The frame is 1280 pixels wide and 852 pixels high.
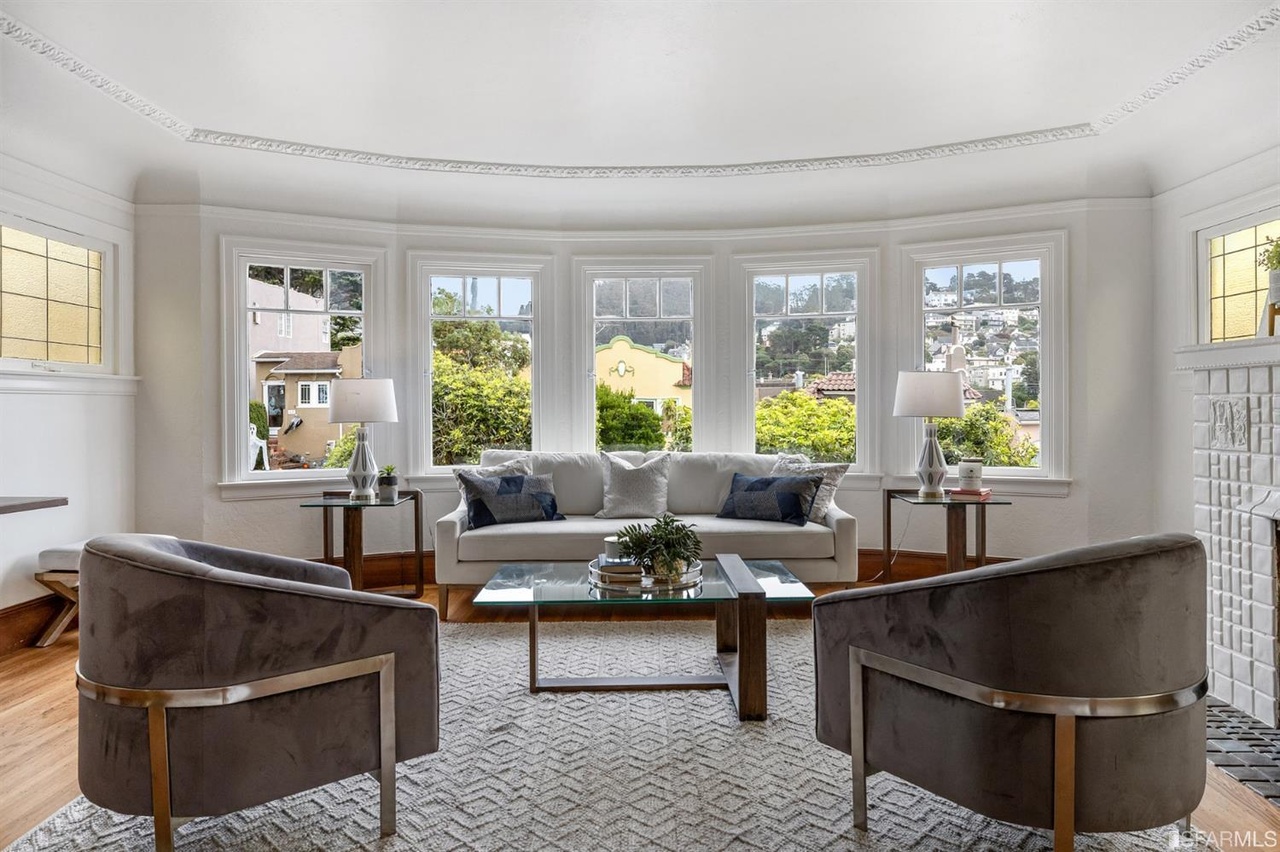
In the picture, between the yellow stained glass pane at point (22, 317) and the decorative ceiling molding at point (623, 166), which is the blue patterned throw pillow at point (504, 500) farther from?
the yellow stained glass pane at point (22, 317)

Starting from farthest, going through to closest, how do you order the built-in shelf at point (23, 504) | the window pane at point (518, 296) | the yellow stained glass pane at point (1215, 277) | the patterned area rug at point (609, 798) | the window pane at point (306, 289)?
the window pane at point (518, 296), the window pane at point (306, 289), the yellow stained glass pane at point (1215, 277), the built-in shelf at point (23, 504), the patterned area rug at point (609, 798)

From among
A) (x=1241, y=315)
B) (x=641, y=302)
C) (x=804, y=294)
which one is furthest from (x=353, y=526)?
(x=1241, y=315)

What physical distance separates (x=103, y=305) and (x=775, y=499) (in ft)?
13.3

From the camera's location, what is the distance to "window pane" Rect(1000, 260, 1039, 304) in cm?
482

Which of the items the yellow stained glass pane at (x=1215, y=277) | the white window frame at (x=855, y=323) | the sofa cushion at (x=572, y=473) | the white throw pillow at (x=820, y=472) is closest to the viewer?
the yellow stained glass pane at (x=1215, y=277)

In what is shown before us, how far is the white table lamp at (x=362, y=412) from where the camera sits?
441cm

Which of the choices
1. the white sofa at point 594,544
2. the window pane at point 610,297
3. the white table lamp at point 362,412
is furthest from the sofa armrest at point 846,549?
the white table lamp at point 362,412

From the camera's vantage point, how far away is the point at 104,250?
4328mm

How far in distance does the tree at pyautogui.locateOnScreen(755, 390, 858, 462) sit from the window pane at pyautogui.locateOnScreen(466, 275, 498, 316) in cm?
200

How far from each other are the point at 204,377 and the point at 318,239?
112cm

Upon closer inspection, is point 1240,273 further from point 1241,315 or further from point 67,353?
point 67,353

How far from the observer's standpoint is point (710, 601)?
2766mm

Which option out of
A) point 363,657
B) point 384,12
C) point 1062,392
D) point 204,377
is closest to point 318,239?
→ point 204,377

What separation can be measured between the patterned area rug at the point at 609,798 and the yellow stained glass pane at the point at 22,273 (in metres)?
2.87
